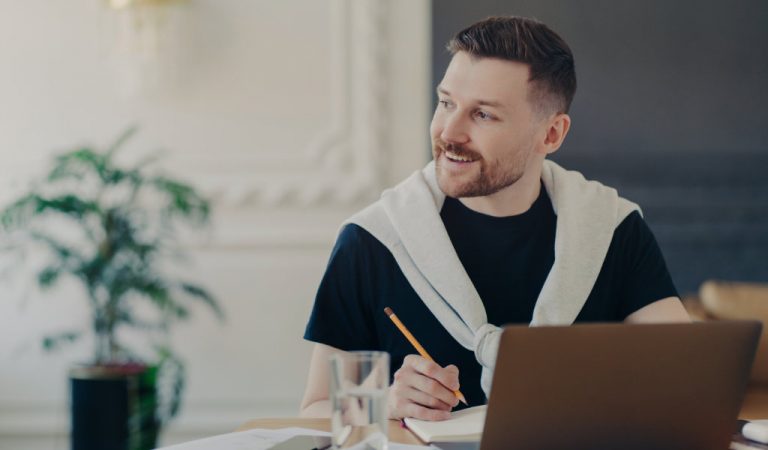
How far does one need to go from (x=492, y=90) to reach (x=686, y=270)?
2.06 m

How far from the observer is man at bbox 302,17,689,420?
1.70 m

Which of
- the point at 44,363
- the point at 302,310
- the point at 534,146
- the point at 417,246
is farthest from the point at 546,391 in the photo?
the point at 44,363

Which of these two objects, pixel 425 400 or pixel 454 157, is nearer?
pixel 425 400

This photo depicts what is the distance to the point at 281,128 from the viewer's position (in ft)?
11.7

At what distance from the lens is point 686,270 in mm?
3543

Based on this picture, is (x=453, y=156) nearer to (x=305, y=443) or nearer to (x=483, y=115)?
(x=483, y=115)

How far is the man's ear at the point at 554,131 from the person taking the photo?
5.98 feet

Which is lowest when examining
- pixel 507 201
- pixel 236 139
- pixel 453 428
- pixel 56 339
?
pixel 56 339

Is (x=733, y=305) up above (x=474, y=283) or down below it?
below

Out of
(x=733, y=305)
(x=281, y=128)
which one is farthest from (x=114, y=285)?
(x=733, y=305)

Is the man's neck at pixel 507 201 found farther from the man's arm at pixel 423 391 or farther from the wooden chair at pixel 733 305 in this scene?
the wooden chair at pixel 733 305

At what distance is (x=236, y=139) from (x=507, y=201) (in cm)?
189

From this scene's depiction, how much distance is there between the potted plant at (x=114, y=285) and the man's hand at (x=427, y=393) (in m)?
1.90

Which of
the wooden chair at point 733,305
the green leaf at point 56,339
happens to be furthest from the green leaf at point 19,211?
the wooden chair at point 733,305
